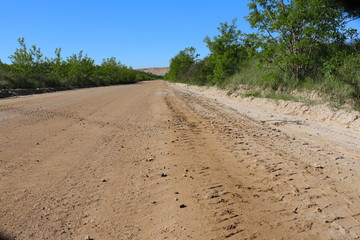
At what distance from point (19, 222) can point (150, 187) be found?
1.45 metres

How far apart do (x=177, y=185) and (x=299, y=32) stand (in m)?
12.1

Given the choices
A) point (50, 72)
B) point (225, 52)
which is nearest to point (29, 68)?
point (50, 72)

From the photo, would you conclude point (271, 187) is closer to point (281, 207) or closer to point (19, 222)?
point (281, 207)

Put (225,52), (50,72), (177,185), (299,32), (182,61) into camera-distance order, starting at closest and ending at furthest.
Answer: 1. (177,185)
2. (299,32)
3. (225,52)
4. (50,72)
5. (182,61)

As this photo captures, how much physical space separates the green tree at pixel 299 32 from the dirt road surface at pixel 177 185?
273 inches

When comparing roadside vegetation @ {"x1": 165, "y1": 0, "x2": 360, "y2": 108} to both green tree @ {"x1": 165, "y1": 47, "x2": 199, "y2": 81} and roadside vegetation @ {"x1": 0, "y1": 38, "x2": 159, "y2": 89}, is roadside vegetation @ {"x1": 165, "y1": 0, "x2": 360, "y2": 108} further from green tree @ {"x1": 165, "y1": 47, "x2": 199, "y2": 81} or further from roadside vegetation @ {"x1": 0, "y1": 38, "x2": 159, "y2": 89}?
green tree @ {"x1": 165, "y1": 47, "x2": 199, "y2": 81}

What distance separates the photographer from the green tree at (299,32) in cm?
1196

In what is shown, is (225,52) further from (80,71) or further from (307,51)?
(80,71)

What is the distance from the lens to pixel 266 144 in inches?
229

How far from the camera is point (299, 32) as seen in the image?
1329cm

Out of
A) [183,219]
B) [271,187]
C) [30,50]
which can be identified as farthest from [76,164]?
[30,50]

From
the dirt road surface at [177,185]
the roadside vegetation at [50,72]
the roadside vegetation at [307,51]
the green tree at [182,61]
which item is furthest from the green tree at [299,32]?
the green tree at [182,61]

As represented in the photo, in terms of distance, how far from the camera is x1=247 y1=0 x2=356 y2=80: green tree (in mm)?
11961

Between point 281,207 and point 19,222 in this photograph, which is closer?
point 19,222
